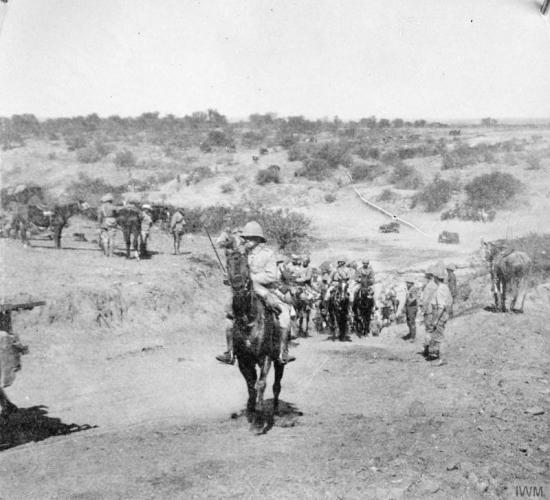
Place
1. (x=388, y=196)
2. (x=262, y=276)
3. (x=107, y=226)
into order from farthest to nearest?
(x=388, y=196) → (x=107, y=226) → (x=262, y=276)

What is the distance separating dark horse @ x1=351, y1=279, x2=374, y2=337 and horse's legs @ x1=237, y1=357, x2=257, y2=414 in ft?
21.0

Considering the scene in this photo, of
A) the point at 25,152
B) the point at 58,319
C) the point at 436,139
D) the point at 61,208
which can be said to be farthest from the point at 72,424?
the point at 436,139

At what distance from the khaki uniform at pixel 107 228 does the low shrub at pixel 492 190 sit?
595 inches

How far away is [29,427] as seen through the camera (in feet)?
23.7

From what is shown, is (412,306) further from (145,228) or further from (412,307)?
(145,228)

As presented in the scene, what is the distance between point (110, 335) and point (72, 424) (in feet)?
14.7

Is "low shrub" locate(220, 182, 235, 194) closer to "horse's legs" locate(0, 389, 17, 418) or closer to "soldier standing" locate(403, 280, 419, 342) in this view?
"soldier standing" locate(403, 280, 419, 342)

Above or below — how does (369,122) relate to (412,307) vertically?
above

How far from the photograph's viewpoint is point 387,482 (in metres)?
5.36

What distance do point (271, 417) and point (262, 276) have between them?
1.92m

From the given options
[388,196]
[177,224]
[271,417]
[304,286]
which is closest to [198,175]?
[388,196]

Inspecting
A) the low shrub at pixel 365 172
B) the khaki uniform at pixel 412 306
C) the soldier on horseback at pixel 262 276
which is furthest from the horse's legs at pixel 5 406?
the low shrub at pixel 365 172

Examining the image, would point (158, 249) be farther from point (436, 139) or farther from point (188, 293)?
point (436, 139)

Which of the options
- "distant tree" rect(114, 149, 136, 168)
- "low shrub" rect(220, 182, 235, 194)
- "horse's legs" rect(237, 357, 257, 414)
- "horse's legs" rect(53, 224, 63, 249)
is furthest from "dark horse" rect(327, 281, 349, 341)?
"distant tree" rect(114, 149, 136, 168)
